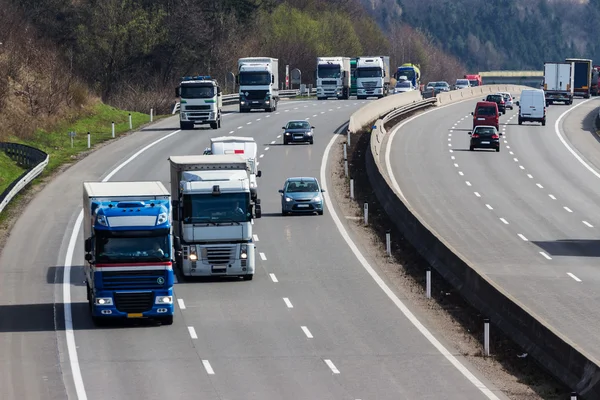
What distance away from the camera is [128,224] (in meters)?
27.7

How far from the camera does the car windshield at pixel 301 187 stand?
47688mm

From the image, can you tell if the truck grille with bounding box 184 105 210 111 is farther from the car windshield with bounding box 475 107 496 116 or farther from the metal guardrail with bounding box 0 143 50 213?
the car windshield with bounding box 475 107 496 116

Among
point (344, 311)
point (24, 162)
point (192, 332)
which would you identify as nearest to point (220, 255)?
point (344, 311)

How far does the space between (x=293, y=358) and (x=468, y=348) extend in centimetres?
418

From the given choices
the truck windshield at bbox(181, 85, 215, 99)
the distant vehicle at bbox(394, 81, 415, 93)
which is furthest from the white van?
the distant vehicle at bbox(394, 81, 415, 93)

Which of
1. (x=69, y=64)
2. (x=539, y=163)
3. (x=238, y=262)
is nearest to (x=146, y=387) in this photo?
(x=238, y=262)

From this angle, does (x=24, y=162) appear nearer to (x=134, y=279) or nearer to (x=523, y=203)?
(x=523, y=203)

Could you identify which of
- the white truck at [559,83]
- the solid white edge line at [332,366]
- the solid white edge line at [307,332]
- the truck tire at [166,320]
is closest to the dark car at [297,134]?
the truck tire at [166,320]

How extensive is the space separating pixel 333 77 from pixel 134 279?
8205 centimetres

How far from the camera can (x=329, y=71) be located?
352 feet

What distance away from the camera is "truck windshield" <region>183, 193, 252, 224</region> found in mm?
33344

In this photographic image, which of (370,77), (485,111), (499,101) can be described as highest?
(370,77)

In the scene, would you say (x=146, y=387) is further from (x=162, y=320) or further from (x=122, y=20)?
(x=122, y=20)

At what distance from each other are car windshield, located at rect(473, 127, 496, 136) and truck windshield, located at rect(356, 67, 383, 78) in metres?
34.6
